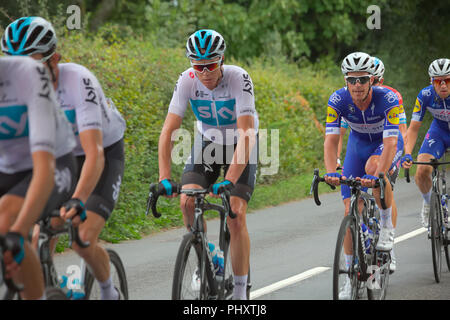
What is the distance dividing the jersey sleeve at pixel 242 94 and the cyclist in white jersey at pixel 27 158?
186 centimetres

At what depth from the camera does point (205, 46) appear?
5.60m

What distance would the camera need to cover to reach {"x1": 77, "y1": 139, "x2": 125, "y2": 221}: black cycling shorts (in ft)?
16.0

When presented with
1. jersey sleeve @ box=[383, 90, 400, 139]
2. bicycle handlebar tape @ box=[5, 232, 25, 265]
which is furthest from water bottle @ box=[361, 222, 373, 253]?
bicycle handlebar tape @ box=[5, 232, 25, 265]

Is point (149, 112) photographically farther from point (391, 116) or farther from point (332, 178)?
point (332, 178)

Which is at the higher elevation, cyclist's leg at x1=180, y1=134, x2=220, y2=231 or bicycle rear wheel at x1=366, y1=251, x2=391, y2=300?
cyclist's leg at x1=180, y1=134, x2=220, y2=231

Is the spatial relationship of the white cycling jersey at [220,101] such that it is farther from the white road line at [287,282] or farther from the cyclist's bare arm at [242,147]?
the white road line at [287,282]

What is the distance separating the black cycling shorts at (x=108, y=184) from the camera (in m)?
4.89

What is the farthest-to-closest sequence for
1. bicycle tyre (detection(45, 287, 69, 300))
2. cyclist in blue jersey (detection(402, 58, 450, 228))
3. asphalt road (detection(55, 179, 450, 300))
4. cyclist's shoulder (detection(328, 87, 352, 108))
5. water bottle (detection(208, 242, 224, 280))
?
cyclist in blue jersey (detection(402, 58, 450, 228)), asphalt road (detection(55, 179, 450, 300)), cyclist's shoulder (detection(328, 87, 352, 108)), water bottle (detection(208, 242, 224, 280)), bicycle tyre (detection(45, 287, 69, 300))

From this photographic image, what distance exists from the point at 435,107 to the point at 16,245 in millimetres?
6622

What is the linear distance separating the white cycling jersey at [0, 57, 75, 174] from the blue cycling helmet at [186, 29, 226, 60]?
170cm

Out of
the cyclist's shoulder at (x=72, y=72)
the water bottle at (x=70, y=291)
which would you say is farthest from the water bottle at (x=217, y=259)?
the cyclist's shoulder at (x=72, y=72)

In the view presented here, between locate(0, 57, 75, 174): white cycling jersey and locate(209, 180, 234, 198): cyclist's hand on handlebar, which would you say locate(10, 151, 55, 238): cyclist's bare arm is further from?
locate(209, 180, 234, 198): cyclist's hand on handlebar

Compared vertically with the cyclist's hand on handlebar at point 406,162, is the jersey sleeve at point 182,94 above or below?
above

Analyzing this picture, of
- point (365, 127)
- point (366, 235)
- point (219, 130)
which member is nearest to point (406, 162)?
point (365, 127)
